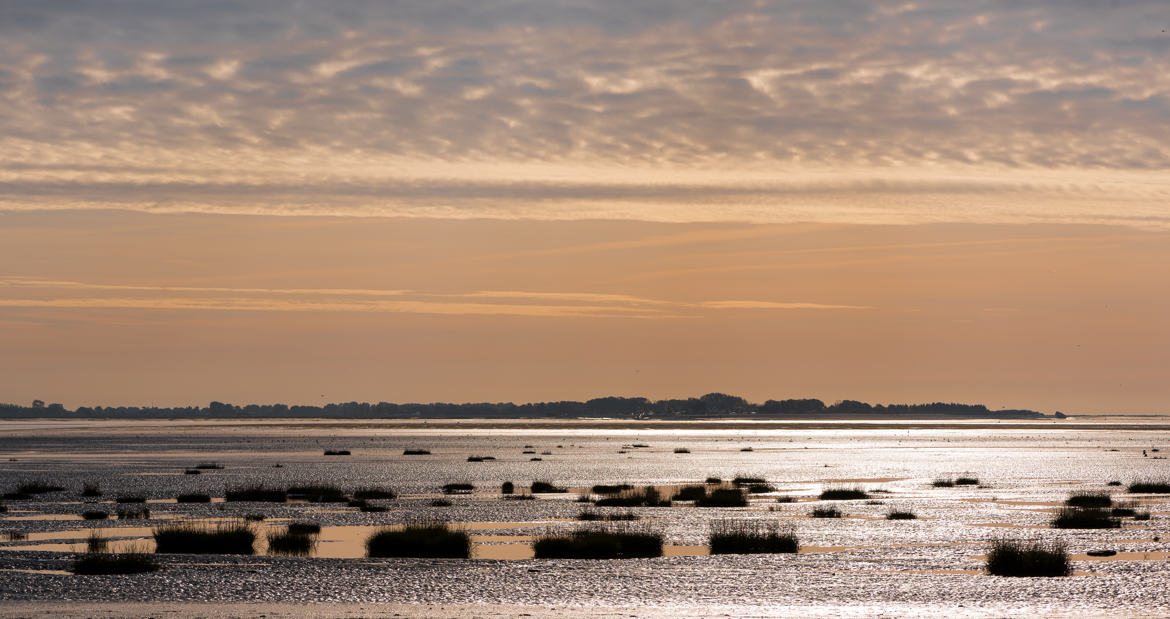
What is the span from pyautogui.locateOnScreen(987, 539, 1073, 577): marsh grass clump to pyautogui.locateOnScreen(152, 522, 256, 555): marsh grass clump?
62.3 feet

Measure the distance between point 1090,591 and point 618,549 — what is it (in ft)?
39.7

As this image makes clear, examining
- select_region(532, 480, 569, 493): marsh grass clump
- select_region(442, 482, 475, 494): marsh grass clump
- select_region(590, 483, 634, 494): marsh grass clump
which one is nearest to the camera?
select_region(442, 482, 475, 494): marsh grass clump

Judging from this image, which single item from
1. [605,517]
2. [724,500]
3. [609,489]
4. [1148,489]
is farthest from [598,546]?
[1148,489]

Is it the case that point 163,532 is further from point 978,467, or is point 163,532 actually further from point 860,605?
point 978,467

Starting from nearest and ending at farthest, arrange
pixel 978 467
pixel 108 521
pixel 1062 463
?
pixel 108 521, pixel 978 467, pixel 1062 463

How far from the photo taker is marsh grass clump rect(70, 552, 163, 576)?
28547 millimetres

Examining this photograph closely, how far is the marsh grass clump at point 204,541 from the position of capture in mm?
33906

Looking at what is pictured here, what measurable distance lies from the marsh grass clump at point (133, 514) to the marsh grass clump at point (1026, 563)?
29.0m

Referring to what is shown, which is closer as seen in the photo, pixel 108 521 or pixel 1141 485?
pixel 108 521

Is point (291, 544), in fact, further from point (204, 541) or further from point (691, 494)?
point (691, 494)

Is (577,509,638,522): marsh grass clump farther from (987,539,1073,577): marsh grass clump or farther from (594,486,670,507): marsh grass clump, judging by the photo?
(987,539,1073,577): marsh grass clump

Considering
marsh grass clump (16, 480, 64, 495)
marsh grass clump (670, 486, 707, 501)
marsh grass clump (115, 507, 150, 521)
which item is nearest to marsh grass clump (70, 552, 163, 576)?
marsh grass clump (115, 507, 150, 521)

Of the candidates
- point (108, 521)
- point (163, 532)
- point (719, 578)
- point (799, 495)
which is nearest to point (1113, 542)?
point (719, 578)

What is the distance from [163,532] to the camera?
34719mm
